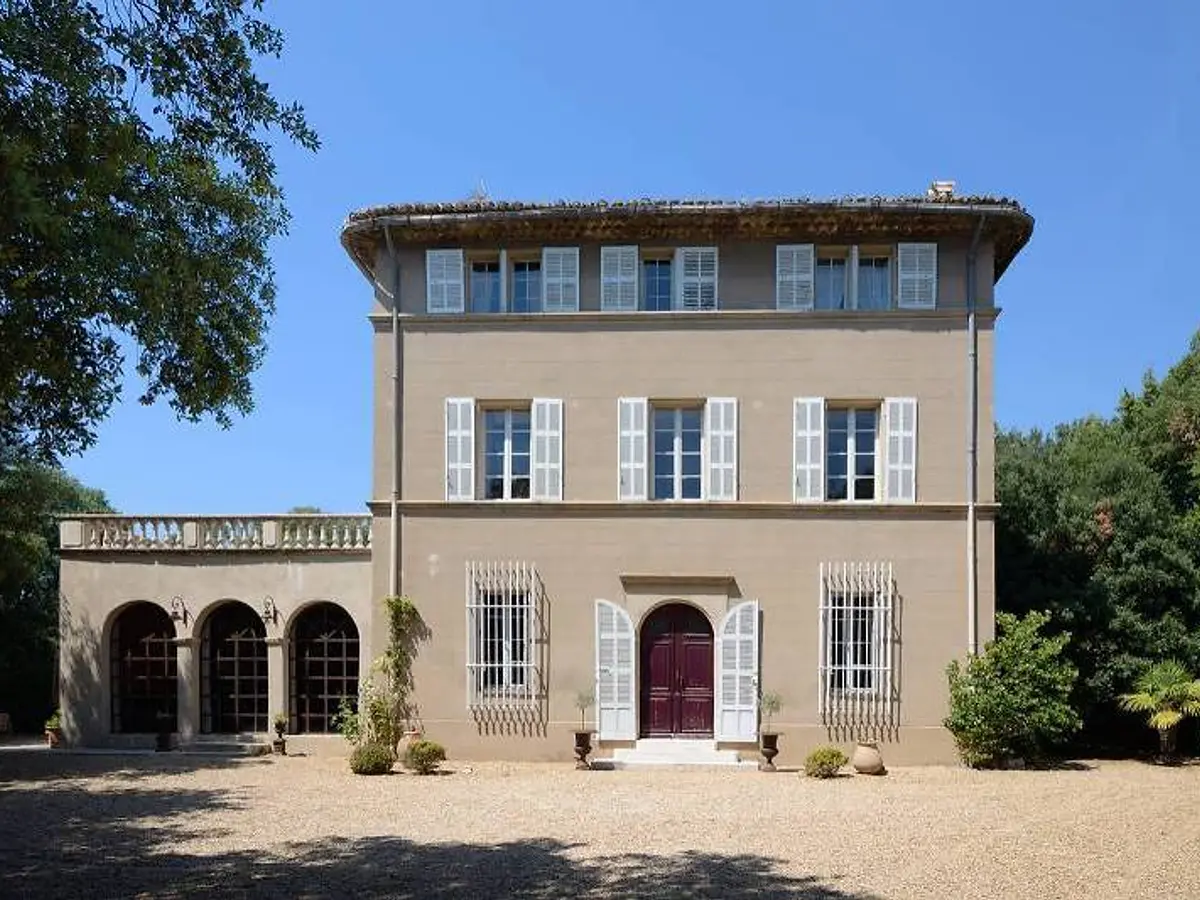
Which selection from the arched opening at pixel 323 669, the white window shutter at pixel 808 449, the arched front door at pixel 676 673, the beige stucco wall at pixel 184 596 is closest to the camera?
the white window shutter at pixel 808 449

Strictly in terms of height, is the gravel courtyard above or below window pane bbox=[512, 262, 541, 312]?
below

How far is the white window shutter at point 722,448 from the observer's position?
17.2 metres

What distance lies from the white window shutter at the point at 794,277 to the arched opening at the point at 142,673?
12.7 meters

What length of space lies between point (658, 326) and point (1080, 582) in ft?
28.9

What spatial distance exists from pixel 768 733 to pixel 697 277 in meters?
7.44

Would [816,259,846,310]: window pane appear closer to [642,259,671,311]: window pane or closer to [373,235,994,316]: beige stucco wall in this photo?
[373,235,994,316]: beige stucco wall

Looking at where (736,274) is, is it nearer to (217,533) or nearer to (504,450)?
(504,450)

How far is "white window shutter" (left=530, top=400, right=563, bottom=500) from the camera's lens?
17453mm

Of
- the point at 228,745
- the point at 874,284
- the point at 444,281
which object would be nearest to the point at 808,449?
the point at 874,284

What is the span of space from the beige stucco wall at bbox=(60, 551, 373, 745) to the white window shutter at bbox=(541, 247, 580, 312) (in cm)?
574

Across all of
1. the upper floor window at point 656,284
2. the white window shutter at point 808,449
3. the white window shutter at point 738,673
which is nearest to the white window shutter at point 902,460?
the white window shutter at point 808,449

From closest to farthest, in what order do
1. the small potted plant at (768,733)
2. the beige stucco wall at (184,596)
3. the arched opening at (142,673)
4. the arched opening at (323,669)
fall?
the small potted plant at (768,733) → the beige stucco wall at (184,596) → the arched opening at (323,669) → the arched opening at (142,673)

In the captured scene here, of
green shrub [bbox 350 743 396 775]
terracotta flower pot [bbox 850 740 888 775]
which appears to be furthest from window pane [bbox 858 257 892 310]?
green shrub [bbox 350 743 396 775]

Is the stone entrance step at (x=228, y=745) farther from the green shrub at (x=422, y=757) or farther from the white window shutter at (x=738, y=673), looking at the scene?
the white window shutter at (x=738, y=673)
